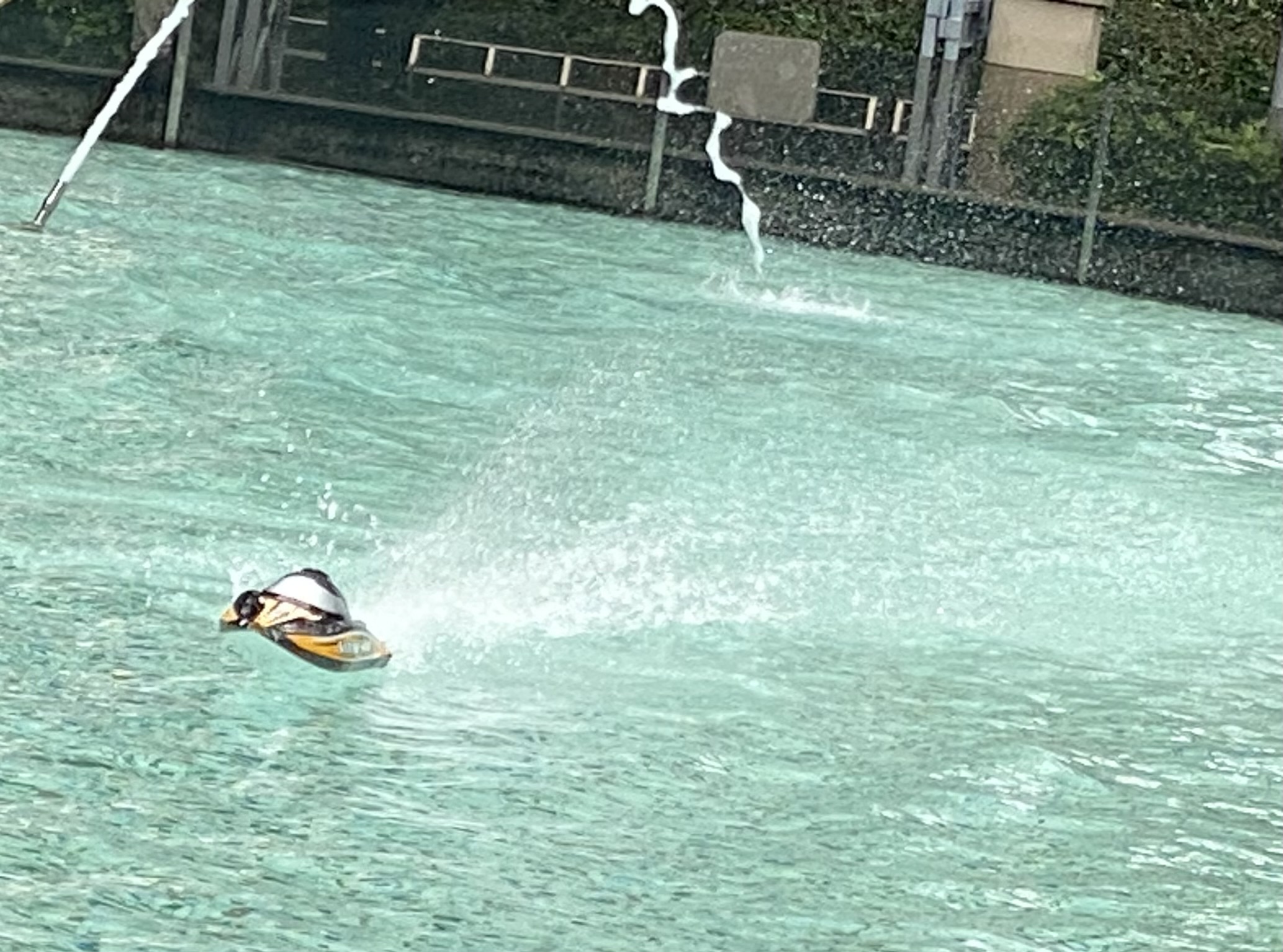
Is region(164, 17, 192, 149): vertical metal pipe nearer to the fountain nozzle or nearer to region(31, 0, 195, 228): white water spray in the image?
region(31, 0, 195, 228): white water spray

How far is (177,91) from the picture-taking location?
16.0 metres

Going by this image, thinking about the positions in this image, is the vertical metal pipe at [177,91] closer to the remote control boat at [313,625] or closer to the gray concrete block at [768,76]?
the gray concrete block at [768,76]

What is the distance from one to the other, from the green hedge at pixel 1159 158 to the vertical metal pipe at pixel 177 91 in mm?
4222

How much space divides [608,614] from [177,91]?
914 cm

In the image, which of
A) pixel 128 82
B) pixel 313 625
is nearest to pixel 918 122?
pixel 128 82

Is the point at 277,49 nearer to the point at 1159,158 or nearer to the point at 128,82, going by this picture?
the point at 128,82

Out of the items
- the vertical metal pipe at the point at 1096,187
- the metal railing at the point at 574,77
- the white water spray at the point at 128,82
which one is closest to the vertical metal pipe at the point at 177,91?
the white water spray at the point at 128,82

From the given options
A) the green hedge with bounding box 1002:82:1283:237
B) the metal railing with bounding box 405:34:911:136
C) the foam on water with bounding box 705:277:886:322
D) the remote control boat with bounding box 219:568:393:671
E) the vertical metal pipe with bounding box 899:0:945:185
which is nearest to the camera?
the remote control boat with bounding box 219:568:393:671

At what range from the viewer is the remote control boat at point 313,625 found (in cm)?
654

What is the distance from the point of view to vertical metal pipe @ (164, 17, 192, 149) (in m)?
16.0

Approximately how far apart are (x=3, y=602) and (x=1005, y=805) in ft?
7.38

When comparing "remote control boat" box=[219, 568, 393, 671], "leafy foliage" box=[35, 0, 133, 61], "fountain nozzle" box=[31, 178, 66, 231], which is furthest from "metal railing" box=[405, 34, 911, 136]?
"remote control boat" box=[219, 568, 393, 671]

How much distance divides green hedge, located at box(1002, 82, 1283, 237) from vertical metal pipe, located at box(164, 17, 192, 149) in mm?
4222

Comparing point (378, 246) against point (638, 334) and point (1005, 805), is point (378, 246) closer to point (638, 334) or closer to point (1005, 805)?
point (638, 334)
